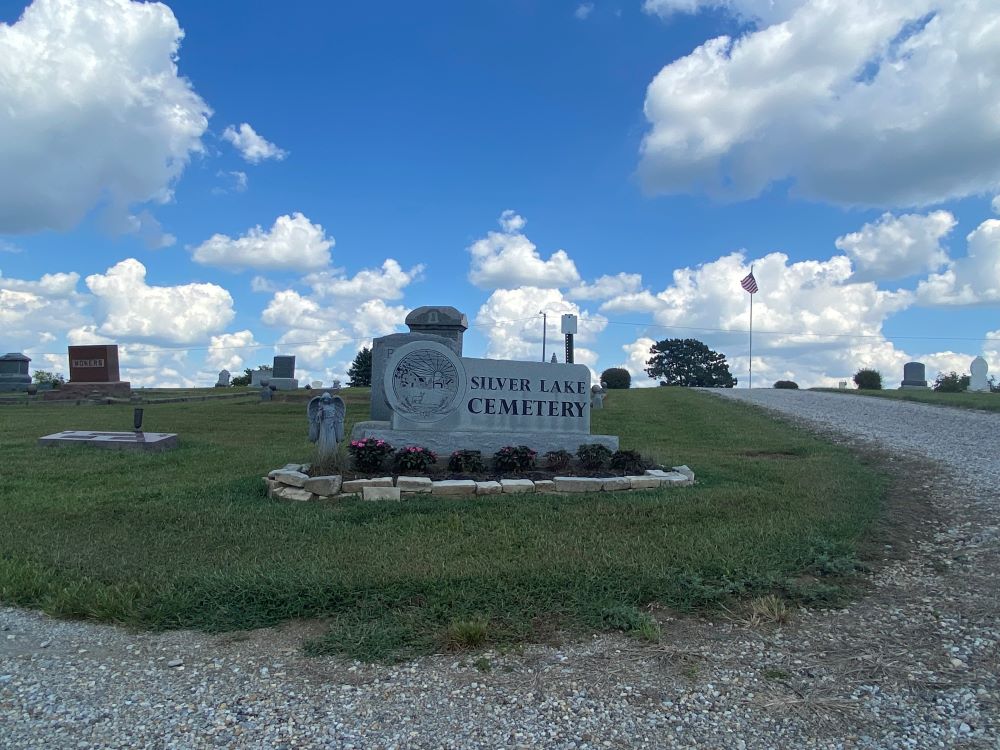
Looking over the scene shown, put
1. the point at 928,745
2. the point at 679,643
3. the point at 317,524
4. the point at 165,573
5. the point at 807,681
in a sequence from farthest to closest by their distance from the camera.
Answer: the point at 317,524 → the point at 165,573 → the point at 679,643 → the point at 807,681 → the point at 928,745

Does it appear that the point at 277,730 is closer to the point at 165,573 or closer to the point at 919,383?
the point at 165,573

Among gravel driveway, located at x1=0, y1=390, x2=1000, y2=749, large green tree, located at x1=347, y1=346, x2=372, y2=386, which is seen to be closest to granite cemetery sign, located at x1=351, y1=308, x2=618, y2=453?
gravel driveway, located at x1=0, y1=390, x2=1000, y2=749

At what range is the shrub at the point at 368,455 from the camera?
7.74 metres

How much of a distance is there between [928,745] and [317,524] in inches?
176

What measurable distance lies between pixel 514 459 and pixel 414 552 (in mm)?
3218

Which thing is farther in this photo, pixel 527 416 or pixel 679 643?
pixel 527 416

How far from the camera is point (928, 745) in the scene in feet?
8.98

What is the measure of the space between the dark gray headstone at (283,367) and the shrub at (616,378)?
50.5 ft

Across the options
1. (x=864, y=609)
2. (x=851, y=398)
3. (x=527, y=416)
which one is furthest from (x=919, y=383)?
(x=864, y=609)

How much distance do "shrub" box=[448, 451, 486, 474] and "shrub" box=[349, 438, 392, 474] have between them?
772 mm

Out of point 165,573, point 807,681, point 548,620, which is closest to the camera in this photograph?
point 807,681

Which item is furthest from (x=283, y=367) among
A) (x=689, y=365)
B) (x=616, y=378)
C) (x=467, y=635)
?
(x=689, y=365)

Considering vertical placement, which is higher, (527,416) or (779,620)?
(527,416)

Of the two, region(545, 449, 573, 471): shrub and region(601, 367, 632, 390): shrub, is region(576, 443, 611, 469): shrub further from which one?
region(601, 367, 632, 390): shrub
